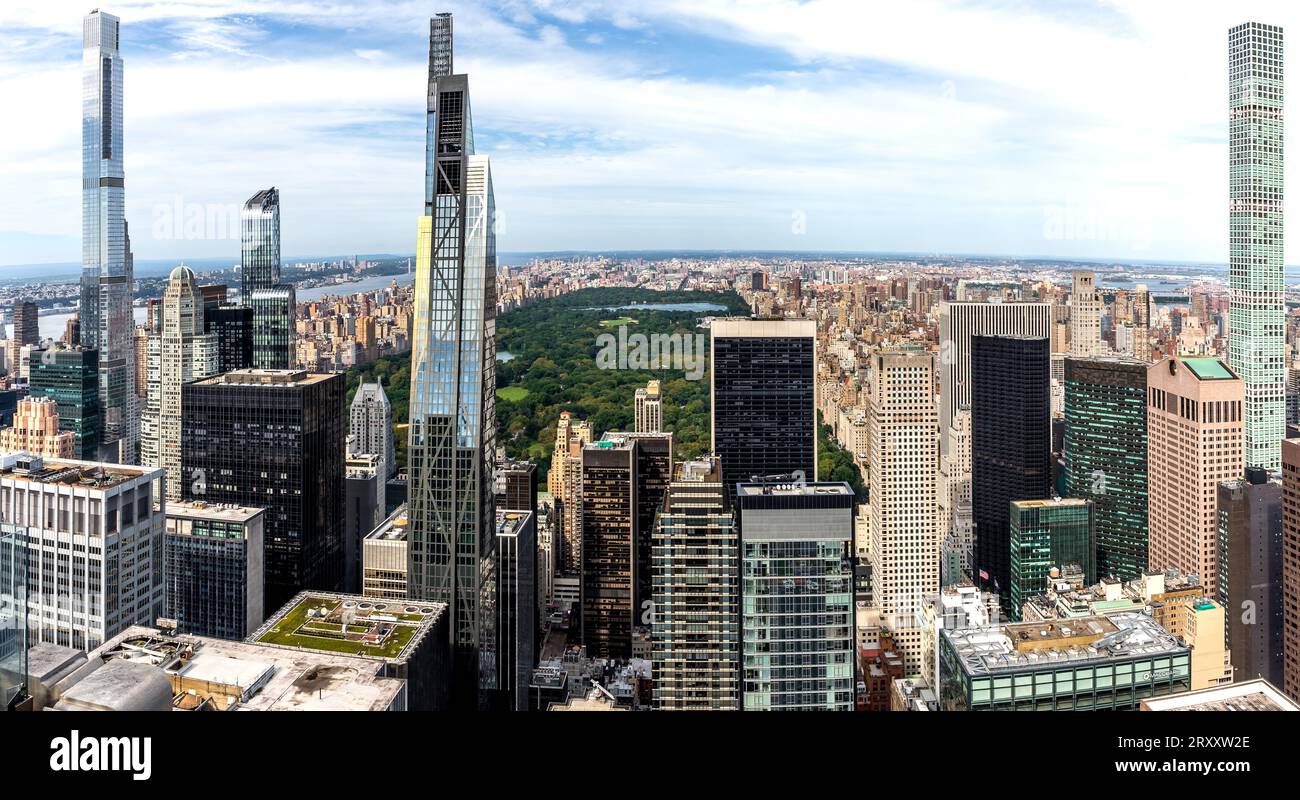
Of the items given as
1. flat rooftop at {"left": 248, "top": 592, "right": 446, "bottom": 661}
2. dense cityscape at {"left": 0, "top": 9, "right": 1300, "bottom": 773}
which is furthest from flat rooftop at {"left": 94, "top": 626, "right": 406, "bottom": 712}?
flat rooftop at {"left": 248, "top": 592, "right": 446, "bottom": 661}

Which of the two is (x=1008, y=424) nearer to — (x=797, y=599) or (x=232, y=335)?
(x=797, y=599)

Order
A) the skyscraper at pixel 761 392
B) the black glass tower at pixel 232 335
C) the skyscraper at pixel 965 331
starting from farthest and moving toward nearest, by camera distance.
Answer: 1. the skyscraper at pixel 965 331
2. the black glass tower at pixel 232 335
3. the skyscraper at pixel 761 392

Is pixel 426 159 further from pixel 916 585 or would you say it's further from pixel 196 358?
pixel 916 585

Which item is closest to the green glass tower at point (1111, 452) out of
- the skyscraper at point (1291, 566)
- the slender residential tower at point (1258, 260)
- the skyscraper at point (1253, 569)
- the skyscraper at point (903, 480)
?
the skyscraper at point (1253, 569)

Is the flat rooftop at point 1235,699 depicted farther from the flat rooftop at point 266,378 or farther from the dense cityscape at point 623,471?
the flat rooftop at point 266,378

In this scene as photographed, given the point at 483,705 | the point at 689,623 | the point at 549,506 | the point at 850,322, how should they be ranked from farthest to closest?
the point at 549,506 → the point at 850,322 → the point at 483,705 → the point at 689,623

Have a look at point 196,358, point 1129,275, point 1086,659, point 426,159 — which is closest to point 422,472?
point 426,159

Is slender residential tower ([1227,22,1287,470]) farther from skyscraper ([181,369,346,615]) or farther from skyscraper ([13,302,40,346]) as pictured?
skyscraper ([13,302,40,346])
